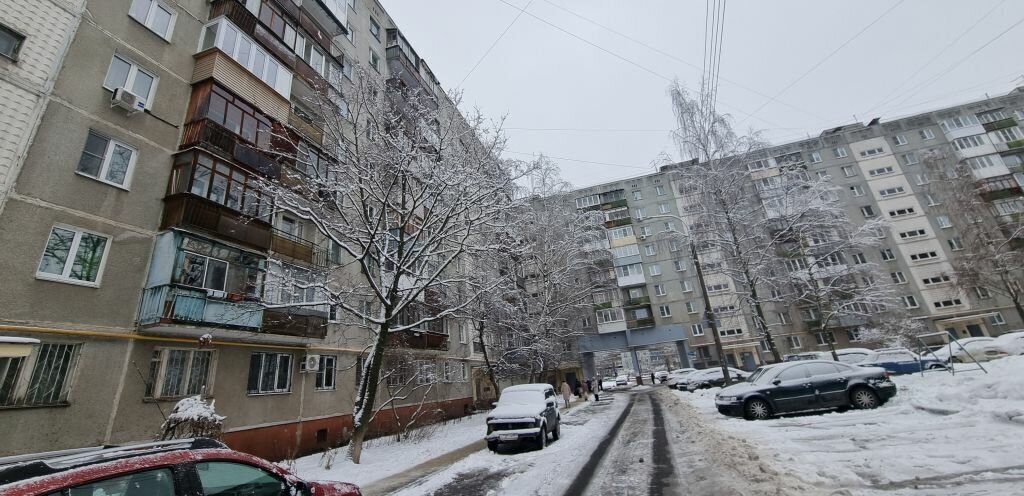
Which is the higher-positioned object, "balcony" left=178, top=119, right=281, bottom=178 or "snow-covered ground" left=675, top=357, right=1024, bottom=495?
"balcony" left=178, top=119, right=281, bottom=178

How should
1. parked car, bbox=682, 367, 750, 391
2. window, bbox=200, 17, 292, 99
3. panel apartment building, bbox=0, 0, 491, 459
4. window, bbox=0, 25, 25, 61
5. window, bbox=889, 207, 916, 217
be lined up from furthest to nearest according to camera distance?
window, bbox=889, 207, 916, 217 < parked car, bbox=682, 367, 750, 391 < window, bbox=200, 17, 292, 99 < window, bbox=0, 25, 25, 61 < panel apartment building, bbox=0, 0, 491, 459

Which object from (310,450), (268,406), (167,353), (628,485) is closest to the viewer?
(628,485)

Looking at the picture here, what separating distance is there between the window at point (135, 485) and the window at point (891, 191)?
5899 cm

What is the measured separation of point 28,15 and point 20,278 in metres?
6.68

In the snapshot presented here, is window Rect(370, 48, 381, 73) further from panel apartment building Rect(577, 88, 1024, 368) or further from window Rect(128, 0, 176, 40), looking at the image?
panel apartment building Rect(577, 88, 1024, 368)

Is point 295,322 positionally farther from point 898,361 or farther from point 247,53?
point 898,361

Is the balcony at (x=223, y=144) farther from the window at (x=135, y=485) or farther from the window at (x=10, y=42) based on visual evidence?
the window at (x=135, y=485)

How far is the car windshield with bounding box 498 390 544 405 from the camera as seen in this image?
1258 cm

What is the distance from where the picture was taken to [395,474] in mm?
9336

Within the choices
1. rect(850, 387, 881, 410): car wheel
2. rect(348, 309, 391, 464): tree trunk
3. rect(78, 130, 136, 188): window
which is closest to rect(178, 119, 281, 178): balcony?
rect(78, 130, 136, 188): window

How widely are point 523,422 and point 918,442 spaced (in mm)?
7863

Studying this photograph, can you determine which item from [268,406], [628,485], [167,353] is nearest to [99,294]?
[167,353]

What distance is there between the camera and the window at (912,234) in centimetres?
4028

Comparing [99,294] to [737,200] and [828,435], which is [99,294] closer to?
[828,435]
